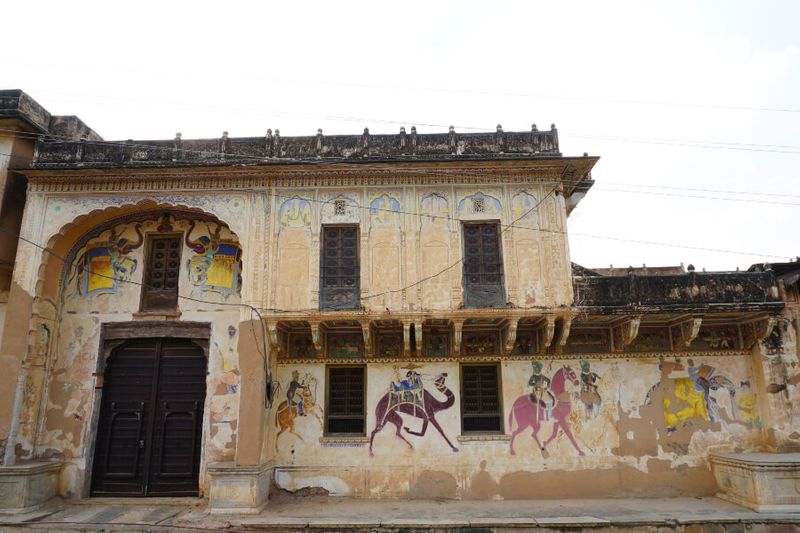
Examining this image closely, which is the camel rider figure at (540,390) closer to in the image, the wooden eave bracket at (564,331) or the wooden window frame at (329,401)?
the wooden eave bracket at (564,331)

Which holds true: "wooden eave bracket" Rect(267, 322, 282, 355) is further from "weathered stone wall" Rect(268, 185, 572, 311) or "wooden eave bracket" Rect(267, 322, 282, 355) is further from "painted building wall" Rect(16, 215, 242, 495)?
"painted building wall" Rect(16, 215, 242, 495)

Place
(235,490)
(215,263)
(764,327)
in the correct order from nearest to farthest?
(235,490)
(764,327)
(215,263)

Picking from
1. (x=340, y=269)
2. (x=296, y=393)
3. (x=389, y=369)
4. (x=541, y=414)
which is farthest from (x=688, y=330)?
(x=296, y=393)

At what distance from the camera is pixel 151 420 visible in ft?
38.1

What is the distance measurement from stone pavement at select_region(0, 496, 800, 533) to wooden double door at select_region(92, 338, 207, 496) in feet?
1.55

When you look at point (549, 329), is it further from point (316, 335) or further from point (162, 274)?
point (162, 274)

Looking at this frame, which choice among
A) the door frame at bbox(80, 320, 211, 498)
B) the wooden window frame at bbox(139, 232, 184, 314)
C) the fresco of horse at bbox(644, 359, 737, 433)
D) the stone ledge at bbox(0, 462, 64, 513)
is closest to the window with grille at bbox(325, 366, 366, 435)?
the door frame at bbox(80, 320, 211, 498)

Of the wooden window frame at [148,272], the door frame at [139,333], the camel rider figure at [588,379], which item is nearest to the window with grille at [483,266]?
the camel rider figure at [588,379]

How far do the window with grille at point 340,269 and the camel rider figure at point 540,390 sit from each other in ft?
14.1

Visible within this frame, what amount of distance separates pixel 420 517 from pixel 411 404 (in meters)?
2.45

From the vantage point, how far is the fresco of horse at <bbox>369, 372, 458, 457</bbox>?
11430 millimetres

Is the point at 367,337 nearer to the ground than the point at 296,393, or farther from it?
farther from it

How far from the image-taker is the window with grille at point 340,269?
1105 cm

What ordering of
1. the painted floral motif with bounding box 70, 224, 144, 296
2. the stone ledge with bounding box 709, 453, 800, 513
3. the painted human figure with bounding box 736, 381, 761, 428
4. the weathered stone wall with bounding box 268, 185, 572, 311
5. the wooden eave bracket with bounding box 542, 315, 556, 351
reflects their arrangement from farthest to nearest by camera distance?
1. the painted floral motif with bounding box 70, 224, 144, 296
2. the painted human figure with bounding box 736, 381, 761, 428
3. the weathered stone wall with bounding box 268, 185, 572, 311
4. the wooden eave bracket with bounding box 542, 315, 556, 351
5. the stone ledge with bounding box 709, 453, 800, 513
